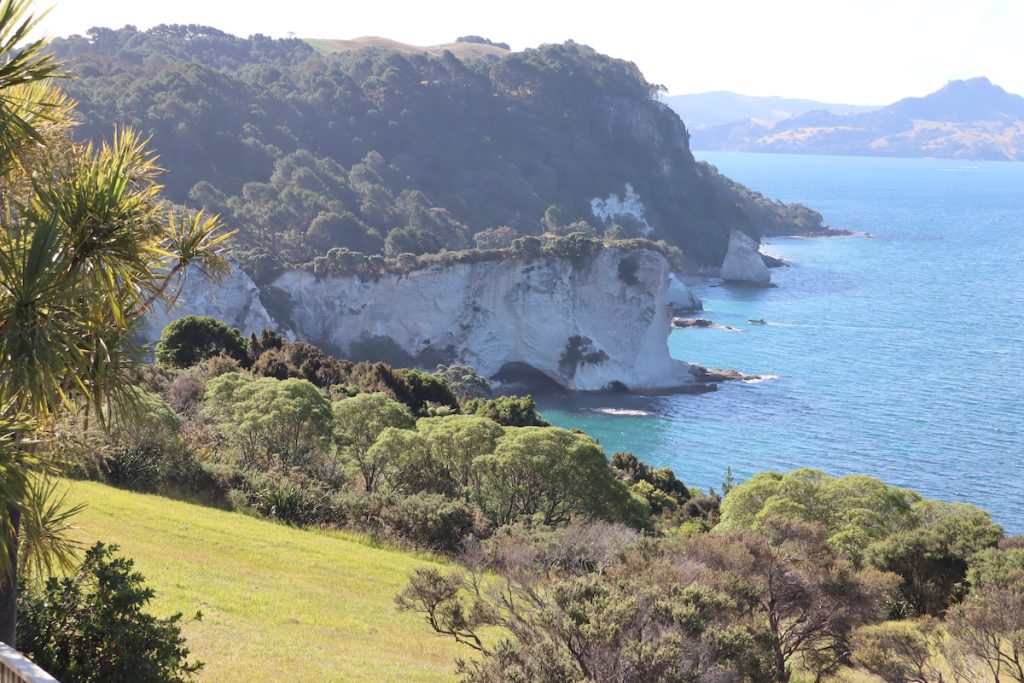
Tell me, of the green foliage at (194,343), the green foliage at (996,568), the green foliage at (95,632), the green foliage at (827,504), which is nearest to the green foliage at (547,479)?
the green foliage at (827,504)

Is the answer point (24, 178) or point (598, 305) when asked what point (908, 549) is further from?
point (598, 305)

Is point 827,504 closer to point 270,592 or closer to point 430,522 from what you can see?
point 430,522

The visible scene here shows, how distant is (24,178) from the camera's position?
7367mm

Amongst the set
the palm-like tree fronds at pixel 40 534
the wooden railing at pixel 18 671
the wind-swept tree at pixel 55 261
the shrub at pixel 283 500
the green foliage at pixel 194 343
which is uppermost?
the wind-swept tree at pixel 55 261

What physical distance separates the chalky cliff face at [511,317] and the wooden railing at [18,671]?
211 feet

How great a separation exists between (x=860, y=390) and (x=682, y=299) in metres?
32.9

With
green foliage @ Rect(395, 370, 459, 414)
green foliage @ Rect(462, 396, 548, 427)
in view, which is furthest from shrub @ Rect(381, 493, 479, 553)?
green foliage @ Rect(395, 370, 459, 414)

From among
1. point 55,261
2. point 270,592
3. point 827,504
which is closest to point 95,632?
point 55,261

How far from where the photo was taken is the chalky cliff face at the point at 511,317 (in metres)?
71.2

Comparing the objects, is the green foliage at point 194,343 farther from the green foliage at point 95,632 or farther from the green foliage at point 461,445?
the green foliage at point 95,632

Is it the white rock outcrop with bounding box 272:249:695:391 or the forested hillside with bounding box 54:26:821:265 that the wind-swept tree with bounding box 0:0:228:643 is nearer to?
the white rock outcrop with bounding box 272:249:695:391

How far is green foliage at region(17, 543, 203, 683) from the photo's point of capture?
8.08m

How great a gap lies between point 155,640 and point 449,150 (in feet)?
354

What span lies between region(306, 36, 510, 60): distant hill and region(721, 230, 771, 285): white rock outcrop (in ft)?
180
